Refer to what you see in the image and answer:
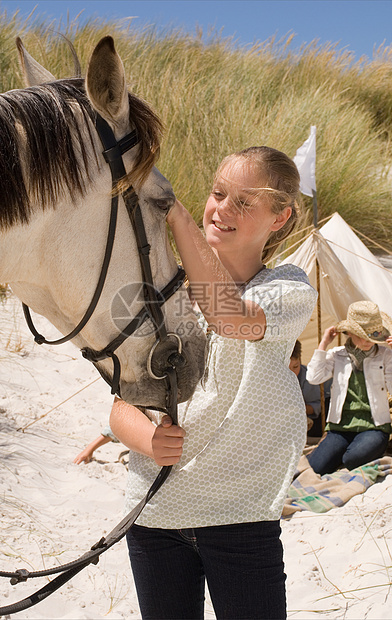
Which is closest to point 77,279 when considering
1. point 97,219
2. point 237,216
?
point 97,219

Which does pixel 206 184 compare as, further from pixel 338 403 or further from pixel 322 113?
pixel 338 403

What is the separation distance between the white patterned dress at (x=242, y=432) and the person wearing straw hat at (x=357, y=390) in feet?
8.94

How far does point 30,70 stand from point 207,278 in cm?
71

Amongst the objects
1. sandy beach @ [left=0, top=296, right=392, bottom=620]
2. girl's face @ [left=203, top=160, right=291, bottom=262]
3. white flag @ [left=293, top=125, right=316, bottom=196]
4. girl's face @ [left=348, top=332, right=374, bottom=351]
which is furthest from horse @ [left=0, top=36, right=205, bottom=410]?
white flag @ [left=293, top=125, right=316, bottom=196]

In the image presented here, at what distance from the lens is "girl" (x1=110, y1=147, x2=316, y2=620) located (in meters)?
1.31

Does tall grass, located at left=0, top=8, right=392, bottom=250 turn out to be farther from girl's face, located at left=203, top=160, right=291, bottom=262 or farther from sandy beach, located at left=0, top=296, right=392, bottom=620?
girl's face, located at left=203, top=160, right=291, bottom=262

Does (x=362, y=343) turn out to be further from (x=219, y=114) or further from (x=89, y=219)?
(x=219, y=114)

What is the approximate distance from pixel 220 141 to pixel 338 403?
4.29 meters

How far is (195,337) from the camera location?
4.31ft

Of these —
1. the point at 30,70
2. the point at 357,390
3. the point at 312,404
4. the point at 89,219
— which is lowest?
the point at 312,404

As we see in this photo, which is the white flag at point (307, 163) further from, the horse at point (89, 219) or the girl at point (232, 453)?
the horse at point (89, 219)

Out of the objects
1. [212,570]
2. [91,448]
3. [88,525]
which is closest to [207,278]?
[212,570]

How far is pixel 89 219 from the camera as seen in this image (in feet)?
3.89

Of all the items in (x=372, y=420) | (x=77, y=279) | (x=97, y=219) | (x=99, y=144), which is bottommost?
(x=372, y=420)
